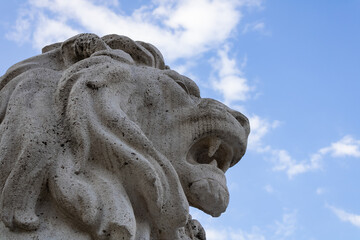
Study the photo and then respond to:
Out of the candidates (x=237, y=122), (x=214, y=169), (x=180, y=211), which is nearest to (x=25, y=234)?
(x=180, y=211)

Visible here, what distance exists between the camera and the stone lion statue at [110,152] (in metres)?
2.33

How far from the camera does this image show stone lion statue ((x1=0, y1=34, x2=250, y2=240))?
2328mm

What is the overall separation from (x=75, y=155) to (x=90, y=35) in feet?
3.72

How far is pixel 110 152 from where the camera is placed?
97.3 inches

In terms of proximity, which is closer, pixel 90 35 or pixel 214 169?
pixel 214 169

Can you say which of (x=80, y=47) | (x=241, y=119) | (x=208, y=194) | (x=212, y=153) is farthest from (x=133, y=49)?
(x=208, y=194)

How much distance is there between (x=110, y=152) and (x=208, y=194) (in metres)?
0.60

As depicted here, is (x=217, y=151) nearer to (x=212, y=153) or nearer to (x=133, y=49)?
(x=212, y=153)

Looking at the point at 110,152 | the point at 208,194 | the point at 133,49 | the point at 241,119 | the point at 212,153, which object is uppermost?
the point at 133,49

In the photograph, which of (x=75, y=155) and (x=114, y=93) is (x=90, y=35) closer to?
(x=114, y=93)

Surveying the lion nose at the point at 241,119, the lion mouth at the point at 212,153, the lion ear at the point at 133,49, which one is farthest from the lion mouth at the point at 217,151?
the lion ear at the point at 133,49

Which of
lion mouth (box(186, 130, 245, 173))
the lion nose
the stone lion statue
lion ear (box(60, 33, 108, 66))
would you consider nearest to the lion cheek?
the stone lion statue

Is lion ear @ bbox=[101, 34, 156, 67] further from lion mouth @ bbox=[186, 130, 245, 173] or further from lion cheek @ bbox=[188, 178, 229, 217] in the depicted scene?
lion cheek @ bbox=[188, 178, 229, 217]

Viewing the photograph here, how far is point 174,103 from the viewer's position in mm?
3068
